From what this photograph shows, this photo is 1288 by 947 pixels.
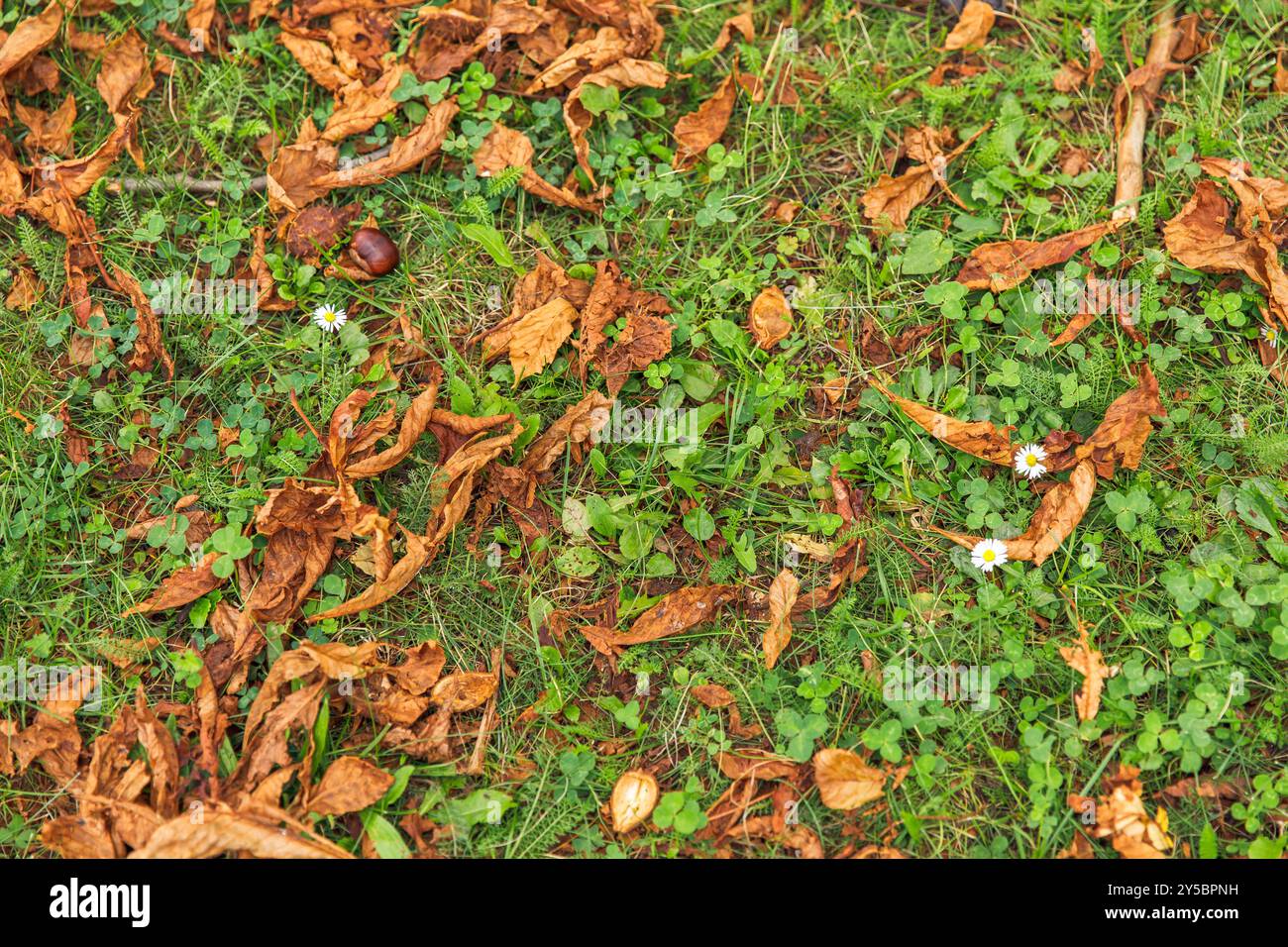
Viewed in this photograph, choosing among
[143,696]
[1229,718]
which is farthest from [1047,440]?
[143,696]

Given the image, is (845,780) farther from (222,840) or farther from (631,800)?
(222,840)

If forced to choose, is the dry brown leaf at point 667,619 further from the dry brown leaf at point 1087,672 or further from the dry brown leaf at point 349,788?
the dry brown leaf at point 1087,672

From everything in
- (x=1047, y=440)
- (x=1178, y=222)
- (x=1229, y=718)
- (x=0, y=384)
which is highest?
(x=1178, y=222)

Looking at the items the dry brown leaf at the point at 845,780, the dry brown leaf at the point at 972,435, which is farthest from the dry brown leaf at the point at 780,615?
the dry brown leaf at the point at 972,435

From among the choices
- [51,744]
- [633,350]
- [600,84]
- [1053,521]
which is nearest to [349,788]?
[51,744]

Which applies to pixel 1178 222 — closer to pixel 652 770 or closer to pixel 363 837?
pixel 652 770

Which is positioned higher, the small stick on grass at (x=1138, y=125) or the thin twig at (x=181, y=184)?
the small stick on grass at (x=1138, y=125)
